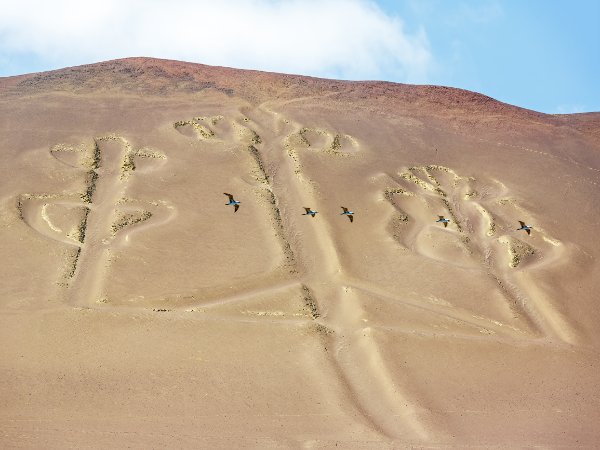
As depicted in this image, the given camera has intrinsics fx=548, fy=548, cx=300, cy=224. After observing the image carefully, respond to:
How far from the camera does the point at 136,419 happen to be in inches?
947

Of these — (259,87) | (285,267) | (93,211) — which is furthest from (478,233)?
(259,87)

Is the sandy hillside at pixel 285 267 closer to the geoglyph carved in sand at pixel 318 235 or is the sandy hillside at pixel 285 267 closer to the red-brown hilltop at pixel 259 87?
the geoglyph carved in sand at pixel 318 235

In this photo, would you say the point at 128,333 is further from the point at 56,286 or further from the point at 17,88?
the point at 17,88

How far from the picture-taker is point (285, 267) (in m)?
38.2

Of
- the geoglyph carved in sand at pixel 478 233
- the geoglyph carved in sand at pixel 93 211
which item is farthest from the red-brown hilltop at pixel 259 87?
the geoglyph carved in sand at pixel 478 233

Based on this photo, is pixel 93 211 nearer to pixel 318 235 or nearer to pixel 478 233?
pixel 318 235

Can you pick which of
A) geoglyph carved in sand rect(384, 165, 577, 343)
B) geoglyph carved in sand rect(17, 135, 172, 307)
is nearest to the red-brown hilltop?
geoglyph carved in sand rect(17, 135, 172, 307)

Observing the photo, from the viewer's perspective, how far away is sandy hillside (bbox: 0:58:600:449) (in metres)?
25.7

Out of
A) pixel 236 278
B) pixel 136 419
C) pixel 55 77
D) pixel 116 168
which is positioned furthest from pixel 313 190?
pixel 55 77

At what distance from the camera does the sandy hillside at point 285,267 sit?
84.2ft

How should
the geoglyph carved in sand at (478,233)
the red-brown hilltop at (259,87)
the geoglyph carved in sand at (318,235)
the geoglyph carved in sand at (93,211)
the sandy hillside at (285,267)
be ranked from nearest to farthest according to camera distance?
1. the sandy hillside at (285,267)
2. the geoglyph carved in sand at (318,235)
3. the geoglyph carved in sand at (93,211)
4. the geoglyph carved in sand at (478,233)
5. the red-brown hilltop at (259,87)

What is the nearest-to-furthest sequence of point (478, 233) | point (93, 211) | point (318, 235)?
point (93, 211), point (318, 235), point (478, 233)

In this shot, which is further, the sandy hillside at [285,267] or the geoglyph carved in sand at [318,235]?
the geoglyph carved in sand at [318,235]

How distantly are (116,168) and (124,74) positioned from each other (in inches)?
797
